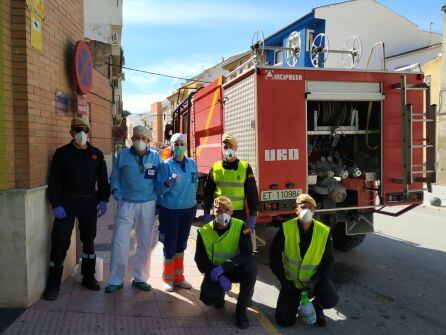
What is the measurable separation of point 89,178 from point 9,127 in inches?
36.7

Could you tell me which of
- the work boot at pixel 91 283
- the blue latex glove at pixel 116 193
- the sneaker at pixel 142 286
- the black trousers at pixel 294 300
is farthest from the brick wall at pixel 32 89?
the black trousers at pixel 294 300

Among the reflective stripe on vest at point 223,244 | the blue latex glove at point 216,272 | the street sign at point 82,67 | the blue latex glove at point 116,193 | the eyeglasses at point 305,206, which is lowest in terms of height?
the blue latex glove at point 216,272

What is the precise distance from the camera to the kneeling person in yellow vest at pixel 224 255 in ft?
13.1

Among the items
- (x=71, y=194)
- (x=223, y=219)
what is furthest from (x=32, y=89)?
(x=223, y=219)

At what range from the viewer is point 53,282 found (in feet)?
14.1

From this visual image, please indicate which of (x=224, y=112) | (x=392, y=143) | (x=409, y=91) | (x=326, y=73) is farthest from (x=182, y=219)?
(x=409, y=91)

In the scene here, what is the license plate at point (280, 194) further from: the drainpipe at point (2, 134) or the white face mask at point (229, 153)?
the drainpipe at point (2, 134)

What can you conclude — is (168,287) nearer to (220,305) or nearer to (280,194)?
(220,305)

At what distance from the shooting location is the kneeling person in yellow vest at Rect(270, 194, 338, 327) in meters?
3.96

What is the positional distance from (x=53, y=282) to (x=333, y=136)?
4.29m

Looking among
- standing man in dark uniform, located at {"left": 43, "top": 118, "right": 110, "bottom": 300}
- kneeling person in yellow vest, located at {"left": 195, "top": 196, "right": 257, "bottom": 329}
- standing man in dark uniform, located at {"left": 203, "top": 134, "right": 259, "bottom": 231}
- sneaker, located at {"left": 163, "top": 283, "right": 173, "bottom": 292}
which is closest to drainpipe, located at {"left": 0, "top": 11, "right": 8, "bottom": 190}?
standing man in dark uniform, located at {"left": 43, "top": 118, "right": 110, "bottom": 300}

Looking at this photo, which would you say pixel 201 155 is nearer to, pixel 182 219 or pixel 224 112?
pixel 224 112

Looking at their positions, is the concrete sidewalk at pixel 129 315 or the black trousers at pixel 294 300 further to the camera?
the black trousers at pixel 294 300

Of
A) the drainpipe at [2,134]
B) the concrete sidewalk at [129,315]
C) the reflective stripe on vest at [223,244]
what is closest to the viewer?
the concrete sidewalk at [129,315]
